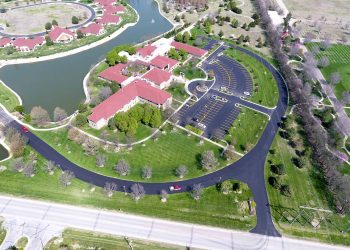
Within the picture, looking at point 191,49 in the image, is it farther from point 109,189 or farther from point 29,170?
point 29,170

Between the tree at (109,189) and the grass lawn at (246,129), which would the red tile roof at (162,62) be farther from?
the tree at (109,189)

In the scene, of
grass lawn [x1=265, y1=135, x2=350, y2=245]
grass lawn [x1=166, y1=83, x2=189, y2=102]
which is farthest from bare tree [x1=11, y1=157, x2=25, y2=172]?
grass lawn [x1=265, y1=135, x2=350, y2=245]

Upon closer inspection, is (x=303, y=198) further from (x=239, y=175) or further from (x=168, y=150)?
(x=168, y=150)

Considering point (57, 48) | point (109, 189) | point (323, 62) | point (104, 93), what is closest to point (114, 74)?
point (104, 93)

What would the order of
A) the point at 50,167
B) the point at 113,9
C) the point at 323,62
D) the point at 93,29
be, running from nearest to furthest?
the point at 50,167
the point at 323,62
the point at 93,29
the point at 113,9

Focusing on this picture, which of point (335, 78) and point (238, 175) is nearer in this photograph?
point (238, 175)

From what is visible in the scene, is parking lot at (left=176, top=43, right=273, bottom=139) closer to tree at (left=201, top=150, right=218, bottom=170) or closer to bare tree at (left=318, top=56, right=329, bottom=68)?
A: tree at (left=201, top=150, right=218, bottom=170)
